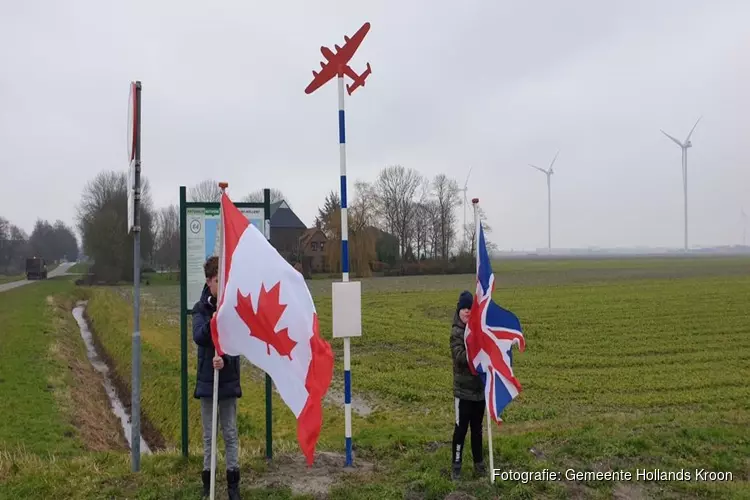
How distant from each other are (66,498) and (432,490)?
366cm

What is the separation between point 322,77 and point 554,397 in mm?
9334

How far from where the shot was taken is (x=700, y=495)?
20.0ft

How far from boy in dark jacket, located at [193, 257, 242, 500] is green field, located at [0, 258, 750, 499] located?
1.26 feet

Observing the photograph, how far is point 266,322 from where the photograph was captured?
5.53 m

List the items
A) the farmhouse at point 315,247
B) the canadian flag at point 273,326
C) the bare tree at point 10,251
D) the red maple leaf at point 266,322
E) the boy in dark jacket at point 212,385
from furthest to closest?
the bare tree at point 10,251
the farmhouse at point 315,247
the boy in dark jacket at point 212,385
the red maple leaf at point 266,322
the canadian flag at point 273,326

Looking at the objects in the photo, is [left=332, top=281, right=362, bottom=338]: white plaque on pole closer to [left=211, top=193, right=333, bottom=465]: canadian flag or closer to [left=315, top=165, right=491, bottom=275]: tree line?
[left=211, top=193, right=333, bottom=465]: canadian flag

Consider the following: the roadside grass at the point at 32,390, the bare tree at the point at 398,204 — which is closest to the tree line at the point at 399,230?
the bare tree at the point at 398,204

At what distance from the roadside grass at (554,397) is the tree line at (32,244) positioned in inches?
3255

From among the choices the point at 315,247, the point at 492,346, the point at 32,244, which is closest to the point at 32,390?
the point at 492,346

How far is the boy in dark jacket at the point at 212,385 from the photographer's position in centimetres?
561

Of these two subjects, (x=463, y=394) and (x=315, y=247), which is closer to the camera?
(x=463, y=394)

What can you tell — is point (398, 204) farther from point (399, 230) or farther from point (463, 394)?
point (463, 394)

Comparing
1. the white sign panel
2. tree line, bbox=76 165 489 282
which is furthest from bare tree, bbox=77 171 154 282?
the white sign panel

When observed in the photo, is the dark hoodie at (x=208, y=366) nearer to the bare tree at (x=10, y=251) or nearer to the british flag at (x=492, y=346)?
the british flag at (x=492, y=346)
